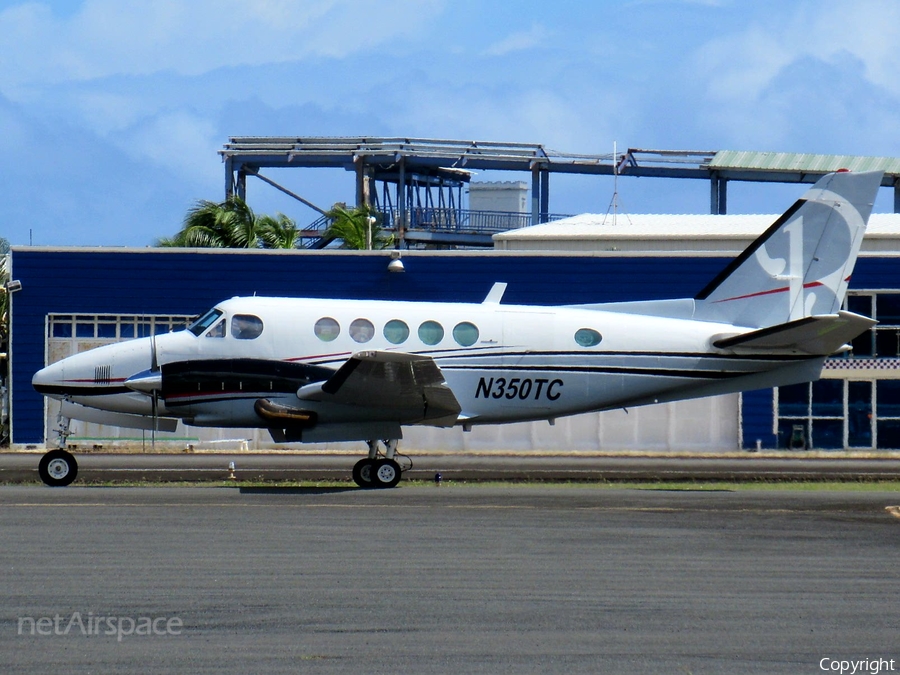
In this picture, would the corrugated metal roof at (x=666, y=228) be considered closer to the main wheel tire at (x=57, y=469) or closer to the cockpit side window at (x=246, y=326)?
the cockpit side window at (x=246, y=326)

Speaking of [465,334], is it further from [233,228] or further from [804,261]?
[233,228]

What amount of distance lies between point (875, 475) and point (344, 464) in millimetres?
10864

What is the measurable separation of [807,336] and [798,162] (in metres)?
39.2

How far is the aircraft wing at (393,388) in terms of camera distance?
1644 cm

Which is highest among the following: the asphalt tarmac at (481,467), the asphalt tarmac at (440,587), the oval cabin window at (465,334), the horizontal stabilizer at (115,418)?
the oval cabin window at (465,334)

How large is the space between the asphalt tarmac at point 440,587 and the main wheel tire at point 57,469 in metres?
2.05

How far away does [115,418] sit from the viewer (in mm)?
18109

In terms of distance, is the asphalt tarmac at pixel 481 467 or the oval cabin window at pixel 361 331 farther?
the asphalt tarmac at pixel 481 467

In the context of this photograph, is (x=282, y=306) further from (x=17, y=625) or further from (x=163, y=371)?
(x=17, y=625)

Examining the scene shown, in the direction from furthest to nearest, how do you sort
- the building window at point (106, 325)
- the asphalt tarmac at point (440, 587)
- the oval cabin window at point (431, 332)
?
the building window at point (106, 325)
the oval cabin window at point (431, 332)
the asphalt tarmac at point (440, 587)

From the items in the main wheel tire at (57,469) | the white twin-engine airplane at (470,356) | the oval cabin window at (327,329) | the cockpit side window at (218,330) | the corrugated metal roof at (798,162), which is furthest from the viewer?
the corrugated metal roof at (798,162)

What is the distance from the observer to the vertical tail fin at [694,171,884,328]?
18.7 meters

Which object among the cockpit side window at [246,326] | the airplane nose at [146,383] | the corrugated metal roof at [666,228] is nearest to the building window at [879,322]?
the corrugated metal roof at [666,228]

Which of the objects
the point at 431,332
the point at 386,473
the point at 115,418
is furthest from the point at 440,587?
the point at 115,418
